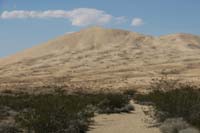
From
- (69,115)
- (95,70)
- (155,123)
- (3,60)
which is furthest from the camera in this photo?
(3,60)

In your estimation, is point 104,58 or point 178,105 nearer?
point 178,105

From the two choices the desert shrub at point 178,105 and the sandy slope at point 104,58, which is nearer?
the desert shrub at point 178,105

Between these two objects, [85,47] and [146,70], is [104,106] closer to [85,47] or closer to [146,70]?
[146,70]

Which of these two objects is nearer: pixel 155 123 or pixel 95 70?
pixel 155 123

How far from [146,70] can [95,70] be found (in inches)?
621

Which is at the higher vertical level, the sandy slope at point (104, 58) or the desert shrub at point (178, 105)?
the sandy slope at point (104, 58)

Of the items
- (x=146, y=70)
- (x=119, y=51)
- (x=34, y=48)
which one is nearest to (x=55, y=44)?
(x=34, y=48)

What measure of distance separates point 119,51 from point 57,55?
2221 centimetres

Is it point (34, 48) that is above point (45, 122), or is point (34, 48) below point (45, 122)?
above

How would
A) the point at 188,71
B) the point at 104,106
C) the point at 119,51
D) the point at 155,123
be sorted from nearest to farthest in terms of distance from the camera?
the point at 155,123 < the point at 104,106 < the point at 188,71 < the point at 119,51

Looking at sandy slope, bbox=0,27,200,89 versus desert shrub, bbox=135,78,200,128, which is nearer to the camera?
desert shrub, bbox=135,78,200,128

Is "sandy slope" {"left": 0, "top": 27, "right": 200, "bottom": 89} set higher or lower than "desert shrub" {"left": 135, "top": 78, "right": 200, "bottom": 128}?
higher

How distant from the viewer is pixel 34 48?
7603 inches

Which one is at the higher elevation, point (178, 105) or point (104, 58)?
point (104, 58)
